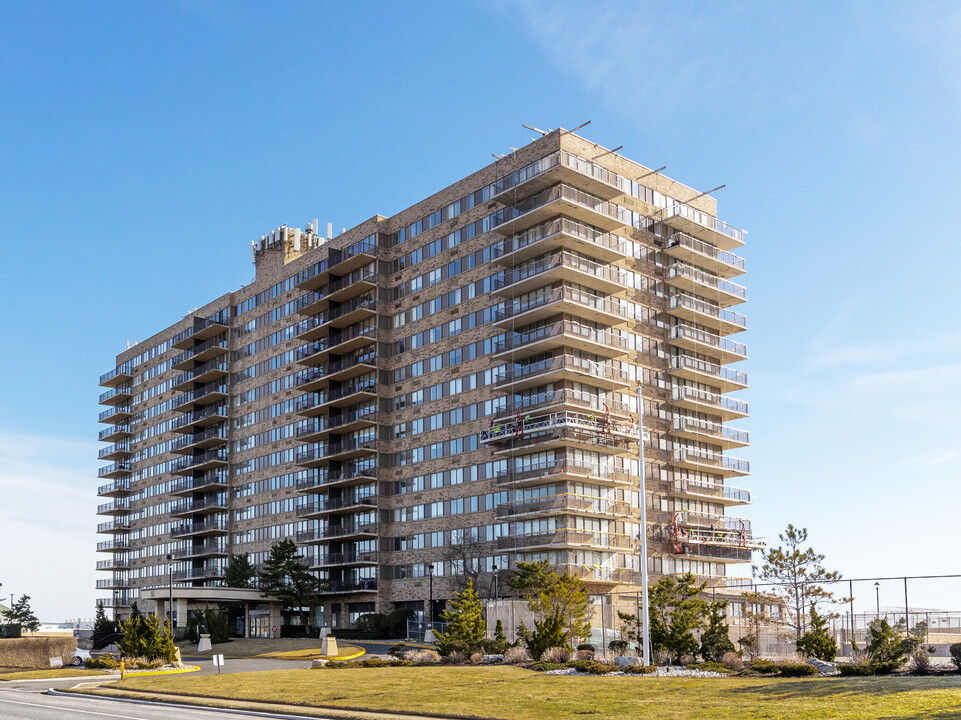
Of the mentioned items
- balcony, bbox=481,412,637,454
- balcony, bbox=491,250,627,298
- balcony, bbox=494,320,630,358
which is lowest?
balcony, bbox=481,412,637,454

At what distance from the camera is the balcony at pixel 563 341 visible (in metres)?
76.6

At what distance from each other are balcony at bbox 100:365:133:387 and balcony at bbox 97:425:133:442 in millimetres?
6304

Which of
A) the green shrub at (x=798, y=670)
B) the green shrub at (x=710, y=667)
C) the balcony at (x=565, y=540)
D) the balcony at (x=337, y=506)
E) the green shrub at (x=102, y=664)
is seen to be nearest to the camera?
the green shrub at (x=798, y=670)

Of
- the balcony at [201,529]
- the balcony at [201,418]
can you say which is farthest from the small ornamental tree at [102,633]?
the balcony at [201,418]

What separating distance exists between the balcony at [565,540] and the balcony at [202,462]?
5060 cm

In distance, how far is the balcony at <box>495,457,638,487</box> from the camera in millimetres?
74938

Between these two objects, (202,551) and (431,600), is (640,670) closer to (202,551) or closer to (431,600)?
(431,600)

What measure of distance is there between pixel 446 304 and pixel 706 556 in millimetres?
29714

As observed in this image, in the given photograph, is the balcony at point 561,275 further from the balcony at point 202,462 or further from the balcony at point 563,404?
the balcony at point 202,462

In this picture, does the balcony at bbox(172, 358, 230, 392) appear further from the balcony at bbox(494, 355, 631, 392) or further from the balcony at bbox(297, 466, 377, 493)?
the balcony at bbox(494, 355, 631, 392)

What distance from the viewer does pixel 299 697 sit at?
37.2m

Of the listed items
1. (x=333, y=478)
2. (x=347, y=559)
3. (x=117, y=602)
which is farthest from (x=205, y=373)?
(x=117, y=602)

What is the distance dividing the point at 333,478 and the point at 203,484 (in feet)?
92.2

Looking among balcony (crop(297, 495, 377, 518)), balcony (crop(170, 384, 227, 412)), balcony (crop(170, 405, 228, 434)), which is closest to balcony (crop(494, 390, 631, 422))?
balcony (crop(297, 495, 377, 518))
